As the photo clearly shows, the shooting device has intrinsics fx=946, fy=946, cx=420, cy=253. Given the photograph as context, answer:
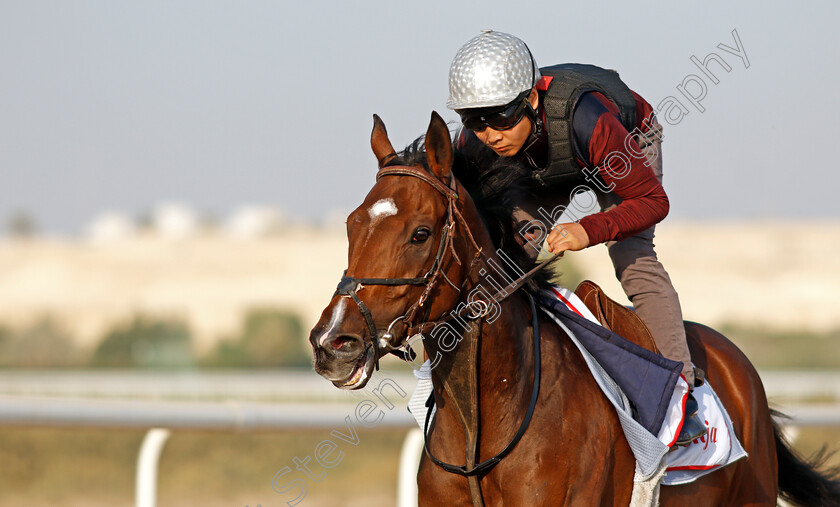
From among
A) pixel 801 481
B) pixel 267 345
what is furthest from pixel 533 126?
pixel 267 345

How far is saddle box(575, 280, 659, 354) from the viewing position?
3.70 m

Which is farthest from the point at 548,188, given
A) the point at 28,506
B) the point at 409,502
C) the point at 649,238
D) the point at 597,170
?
the point at 28,506

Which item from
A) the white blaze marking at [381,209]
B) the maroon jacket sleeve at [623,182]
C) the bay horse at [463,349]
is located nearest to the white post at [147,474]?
the bay horse at [463,349]

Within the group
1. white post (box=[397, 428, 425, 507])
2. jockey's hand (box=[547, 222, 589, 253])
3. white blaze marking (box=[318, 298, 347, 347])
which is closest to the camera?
white blaze marking (box=[318, 298, 347, 347])

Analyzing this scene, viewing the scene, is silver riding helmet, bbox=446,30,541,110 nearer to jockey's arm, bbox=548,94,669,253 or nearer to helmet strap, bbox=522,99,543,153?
helmet strap, bbox=522,99,543,153

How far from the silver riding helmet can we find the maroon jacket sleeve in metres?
0.32

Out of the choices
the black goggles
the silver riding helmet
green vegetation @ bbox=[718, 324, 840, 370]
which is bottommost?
the black goggles

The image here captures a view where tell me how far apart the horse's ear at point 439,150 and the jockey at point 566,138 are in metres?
0.28

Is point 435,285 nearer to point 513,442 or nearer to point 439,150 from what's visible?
point 439,150

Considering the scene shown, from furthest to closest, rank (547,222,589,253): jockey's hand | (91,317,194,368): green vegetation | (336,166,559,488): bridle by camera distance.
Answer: (91,317,194,368): green vegetation < (547,222,589,253): jockey's hand < (336,166,559,488): bridle

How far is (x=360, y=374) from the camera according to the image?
8.98 feet

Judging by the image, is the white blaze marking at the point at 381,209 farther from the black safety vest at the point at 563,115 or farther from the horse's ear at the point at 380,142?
the black safety vest at the point at 563,115

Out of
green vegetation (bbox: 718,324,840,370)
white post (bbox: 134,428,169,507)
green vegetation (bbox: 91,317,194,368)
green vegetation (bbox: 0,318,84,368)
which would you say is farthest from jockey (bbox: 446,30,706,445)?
green vegetation (bbox: 0,318,84,368)

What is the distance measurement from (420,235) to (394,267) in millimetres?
138
